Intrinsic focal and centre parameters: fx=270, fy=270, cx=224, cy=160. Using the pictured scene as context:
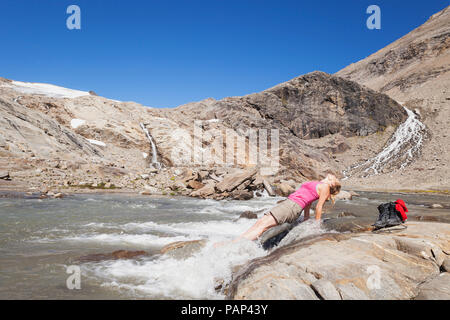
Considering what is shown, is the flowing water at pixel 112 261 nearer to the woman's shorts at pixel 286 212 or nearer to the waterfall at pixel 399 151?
the woman's shorts at pixel 286 212

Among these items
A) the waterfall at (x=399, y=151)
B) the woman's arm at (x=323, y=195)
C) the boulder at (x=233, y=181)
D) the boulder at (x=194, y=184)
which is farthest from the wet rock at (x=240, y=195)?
the waterfall at (x=399, y=151)

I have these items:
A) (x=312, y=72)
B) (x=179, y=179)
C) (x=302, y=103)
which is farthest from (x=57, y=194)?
(x=312, y=72)

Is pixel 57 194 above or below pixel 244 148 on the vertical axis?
below

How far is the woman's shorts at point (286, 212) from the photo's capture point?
20.1ft

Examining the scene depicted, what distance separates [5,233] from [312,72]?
3062 inches

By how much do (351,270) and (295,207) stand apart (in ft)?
8.68

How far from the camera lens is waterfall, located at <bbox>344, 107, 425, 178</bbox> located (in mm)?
51719

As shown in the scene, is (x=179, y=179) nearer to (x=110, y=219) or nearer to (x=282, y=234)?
(x=110, y=219)

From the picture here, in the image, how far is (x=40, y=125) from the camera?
99.2 feet

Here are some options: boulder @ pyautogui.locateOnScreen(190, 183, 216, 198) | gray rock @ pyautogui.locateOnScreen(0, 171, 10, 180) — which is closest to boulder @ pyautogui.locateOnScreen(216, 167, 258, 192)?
boulder @ pyautogui.locateOnScreen(190, 183, 216, 198)

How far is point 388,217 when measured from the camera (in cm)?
647

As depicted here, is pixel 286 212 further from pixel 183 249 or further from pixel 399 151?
pixel 399 151

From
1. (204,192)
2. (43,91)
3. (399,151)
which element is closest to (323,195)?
(204,192)

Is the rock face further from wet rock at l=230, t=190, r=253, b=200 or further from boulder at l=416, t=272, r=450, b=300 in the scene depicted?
wet rock at l=230, t=190, r=253, b=200
